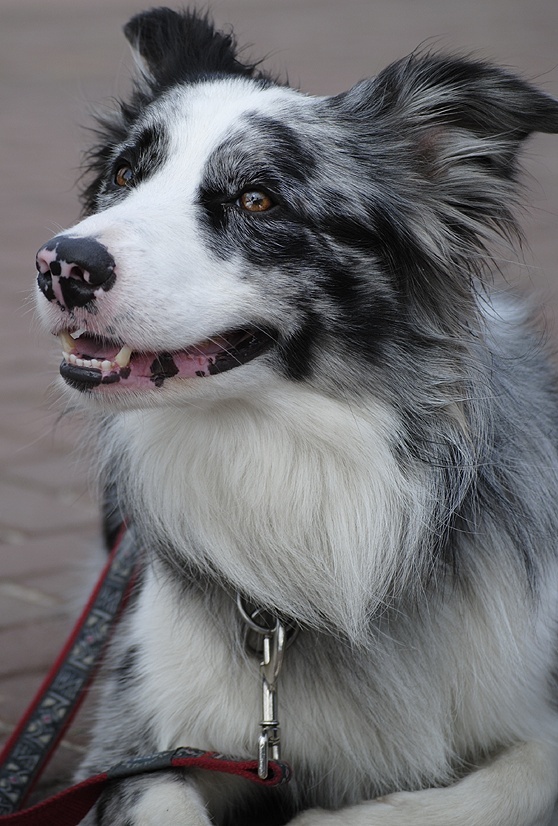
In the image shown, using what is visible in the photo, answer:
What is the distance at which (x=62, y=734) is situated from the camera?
277 cm

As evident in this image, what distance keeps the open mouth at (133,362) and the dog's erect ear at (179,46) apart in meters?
1.02

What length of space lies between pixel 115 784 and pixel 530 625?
100cm

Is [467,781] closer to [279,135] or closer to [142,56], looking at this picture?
[279,135]

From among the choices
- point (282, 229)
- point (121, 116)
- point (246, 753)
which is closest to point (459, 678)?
point (246, 753)

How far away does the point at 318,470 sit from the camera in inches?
98.9

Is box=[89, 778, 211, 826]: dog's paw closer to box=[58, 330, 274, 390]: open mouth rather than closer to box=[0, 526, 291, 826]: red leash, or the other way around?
box=[0, 526, 291, 826]: red leash

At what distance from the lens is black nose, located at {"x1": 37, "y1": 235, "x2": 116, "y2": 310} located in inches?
84.0

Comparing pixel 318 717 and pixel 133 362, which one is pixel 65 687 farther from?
pixel 133 362

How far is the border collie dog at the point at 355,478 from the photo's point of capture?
2414mm

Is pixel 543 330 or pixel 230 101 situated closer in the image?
pixel 230 101

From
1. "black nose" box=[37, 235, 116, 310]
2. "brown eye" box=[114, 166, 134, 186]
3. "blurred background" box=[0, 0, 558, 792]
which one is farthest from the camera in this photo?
"blurred background" box=[0, 0, 558, 792]

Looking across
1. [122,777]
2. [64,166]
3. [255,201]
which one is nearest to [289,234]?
[255,201]

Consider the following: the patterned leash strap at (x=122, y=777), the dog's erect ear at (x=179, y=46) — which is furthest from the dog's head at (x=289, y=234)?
the patterned leash strap at (x=122, y=777)

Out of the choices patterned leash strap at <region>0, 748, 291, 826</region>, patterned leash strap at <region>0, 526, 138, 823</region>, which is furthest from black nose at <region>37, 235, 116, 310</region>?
patterned leash strap at <region>0, 526, 138, 823</region>
